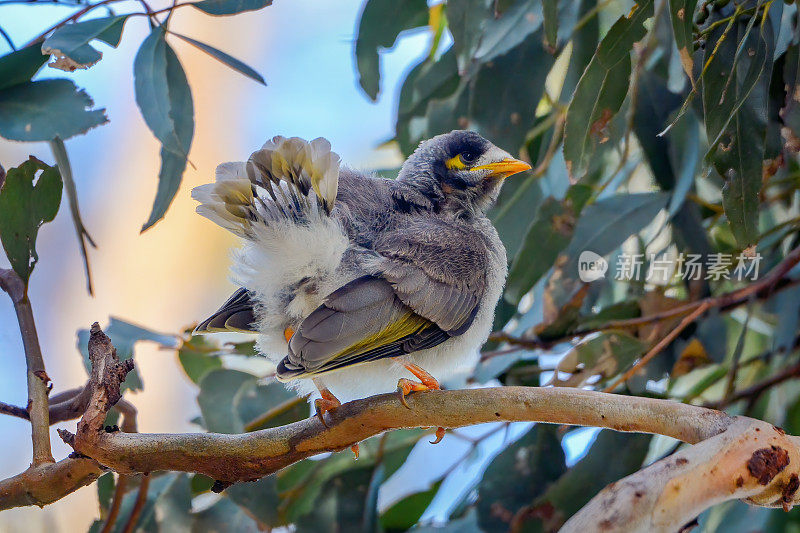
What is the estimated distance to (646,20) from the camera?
1979mm

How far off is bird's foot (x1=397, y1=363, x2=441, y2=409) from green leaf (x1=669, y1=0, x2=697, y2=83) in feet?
2.96

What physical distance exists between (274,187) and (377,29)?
1120 mm

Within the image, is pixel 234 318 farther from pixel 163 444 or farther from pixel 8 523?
pixel 8 523

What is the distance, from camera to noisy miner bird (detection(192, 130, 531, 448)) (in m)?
1.82

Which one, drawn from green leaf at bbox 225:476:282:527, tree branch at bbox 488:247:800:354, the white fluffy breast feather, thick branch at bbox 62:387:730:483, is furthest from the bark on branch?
tree branch at bbox 488:247:800:354

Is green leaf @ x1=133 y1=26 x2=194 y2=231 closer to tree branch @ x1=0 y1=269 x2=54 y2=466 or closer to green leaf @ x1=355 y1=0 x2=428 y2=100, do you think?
tree branch @ x1=0 y1=269 x2=54 y2=466

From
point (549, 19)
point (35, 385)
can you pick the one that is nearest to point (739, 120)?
point (549, 19)

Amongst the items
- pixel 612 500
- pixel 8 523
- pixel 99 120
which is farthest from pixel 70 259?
pixel 612 500

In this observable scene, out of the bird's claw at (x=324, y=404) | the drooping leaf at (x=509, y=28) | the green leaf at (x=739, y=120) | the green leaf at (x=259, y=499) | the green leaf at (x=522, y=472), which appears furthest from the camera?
the green leaf at (x=522, y=472)

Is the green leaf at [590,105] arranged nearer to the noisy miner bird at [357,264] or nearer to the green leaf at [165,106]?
the noisy miner bird at [357,264]

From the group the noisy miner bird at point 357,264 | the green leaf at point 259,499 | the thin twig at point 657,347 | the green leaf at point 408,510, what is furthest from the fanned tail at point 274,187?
the green leaf at point 408,510

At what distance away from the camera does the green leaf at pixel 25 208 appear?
1828 mm

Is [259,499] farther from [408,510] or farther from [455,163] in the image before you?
[455,163]

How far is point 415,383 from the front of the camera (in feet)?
6.33
